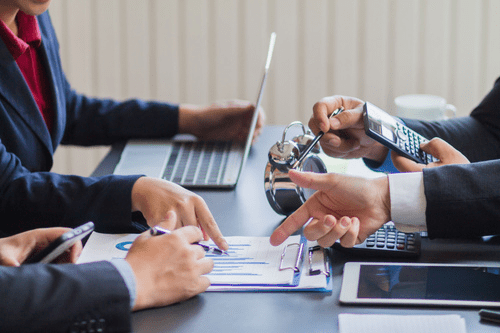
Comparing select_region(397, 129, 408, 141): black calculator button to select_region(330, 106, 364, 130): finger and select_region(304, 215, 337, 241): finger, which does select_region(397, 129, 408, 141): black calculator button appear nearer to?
select_region(330, 106, 364, 130): finger

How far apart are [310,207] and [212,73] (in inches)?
64.6

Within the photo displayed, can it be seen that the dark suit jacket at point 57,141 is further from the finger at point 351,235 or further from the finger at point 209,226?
the finger at point 351,235

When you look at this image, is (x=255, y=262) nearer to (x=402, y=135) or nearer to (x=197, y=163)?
(x=402, y=135)

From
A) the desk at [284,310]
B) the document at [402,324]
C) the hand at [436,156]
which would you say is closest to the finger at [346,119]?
the hand at [436,156]

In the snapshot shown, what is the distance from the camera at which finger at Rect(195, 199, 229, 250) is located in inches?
37.2

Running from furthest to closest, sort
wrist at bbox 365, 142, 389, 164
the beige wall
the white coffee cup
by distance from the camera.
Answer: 1. the beige wall
2. the white coffee cup
3. wrist at bbox 365, 142, 389, 164

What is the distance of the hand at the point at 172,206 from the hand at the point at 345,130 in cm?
34

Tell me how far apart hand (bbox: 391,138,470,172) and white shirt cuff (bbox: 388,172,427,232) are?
15 centimetres

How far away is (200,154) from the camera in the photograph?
151cm

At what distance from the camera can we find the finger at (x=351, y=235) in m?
0.90

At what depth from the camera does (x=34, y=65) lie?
58.2 inches

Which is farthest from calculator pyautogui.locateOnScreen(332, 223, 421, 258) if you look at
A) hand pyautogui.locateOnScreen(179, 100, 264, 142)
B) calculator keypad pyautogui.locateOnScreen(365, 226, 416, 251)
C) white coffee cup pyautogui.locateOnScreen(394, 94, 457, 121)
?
white coffee cup pyautogui.locateOnScreen(394, 94, 457, 121)

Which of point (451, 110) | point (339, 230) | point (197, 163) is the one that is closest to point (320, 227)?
point (339, 230)

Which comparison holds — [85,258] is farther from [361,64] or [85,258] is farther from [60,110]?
[361,64]
